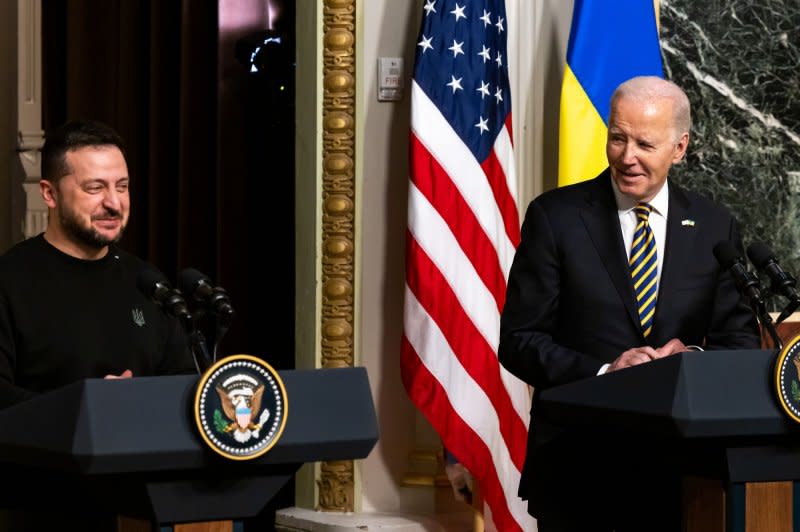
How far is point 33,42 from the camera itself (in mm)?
6387

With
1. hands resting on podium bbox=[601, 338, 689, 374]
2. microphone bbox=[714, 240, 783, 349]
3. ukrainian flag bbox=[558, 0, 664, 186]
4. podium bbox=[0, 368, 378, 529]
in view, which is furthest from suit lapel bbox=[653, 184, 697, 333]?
ukrainian flag bbox=[558, 0, 664, 186]

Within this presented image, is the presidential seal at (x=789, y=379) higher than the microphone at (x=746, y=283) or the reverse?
the reverse

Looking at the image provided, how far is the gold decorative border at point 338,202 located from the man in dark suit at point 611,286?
172 cm

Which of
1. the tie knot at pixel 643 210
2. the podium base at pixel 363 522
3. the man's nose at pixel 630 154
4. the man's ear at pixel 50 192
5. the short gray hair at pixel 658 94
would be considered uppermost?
the short gray hair at pixel 658 94

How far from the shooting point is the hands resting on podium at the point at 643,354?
3.33 meters

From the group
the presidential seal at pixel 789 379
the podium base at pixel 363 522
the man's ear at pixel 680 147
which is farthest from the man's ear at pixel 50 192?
the podium base at pixel 363 522

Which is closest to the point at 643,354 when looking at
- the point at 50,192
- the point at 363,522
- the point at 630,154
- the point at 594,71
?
the point at 630,154

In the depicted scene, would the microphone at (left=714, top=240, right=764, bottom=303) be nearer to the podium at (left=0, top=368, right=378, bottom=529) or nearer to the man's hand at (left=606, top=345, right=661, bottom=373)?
the man's hand at (left=606, top=345, right=661, bottom=373)

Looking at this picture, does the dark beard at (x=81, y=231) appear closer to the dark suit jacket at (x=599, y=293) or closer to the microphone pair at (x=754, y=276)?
the dark suit jacket at (x=599, y=293)

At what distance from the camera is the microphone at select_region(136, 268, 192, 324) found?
287 centimetres

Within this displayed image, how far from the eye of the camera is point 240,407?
2754 millimetres

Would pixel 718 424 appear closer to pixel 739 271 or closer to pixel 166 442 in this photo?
pixel 739 271

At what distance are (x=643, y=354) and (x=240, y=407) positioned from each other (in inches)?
40.4

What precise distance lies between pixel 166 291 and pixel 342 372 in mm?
384
